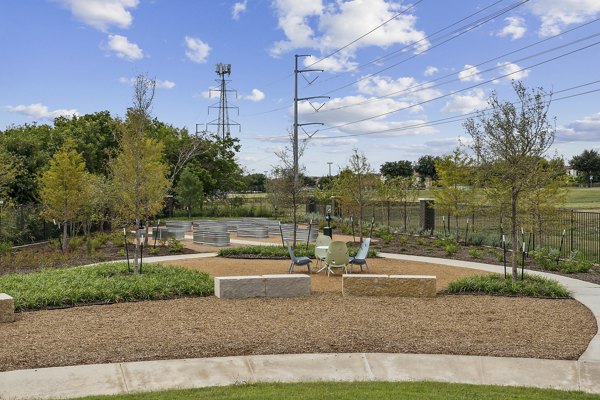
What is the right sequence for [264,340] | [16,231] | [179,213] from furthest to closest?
1. [179,213]
2. [16,231]
3. [264,340]

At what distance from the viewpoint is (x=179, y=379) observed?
6.80m

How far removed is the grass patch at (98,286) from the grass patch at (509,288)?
204 inches

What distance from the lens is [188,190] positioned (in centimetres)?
4462

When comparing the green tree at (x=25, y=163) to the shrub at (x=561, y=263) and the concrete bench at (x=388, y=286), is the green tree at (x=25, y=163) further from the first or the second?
the shrub at (x=561, y=263)

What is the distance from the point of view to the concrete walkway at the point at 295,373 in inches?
259

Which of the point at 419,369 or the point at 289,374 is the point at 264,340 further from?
the point at 419,369

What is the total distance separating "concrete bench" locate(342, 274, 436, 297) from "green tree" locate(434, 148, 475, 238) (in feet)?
45.5

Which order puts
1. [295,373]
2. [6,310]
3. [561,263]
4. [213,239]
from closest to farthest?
[295,373] → [6,310] → [561,263] → [213,239]

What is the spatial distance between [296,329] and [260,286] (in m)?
2.75

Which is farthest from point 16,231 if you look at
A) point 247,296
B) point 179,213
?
point 179,213

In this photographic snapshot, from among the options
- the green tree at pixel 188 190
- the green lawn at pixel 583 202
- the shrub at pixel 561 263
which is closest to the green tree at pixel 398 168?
the green lawn at pixel 583 202

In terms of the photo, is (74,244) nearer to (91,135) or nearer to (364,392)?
(364,392)

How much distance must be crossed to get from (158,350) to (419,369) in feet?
10.8

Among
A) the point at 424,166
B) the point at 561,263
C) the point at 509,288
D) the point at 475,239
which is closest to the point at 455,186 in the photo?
the point at 475,239
